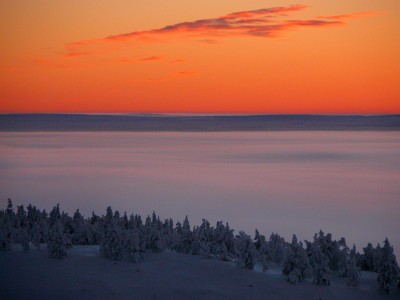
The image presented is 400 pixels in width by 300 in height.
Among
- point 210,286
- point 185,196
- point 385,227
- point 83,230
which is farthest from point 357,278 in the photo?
point 185,196

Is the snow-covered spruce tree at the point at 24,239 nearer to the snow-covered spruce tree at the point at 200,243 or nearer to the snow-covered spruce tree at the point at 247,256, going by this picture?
the snow-covered spruce tree at the point at 200,243

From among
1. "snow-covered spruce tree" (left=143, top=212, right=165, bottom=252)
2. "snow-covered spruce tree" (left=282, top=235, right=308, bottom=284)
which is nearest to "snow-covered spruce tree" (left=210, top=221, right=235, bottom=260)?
"snow-covered spruce tree" (left=143, top=212, right=165, bottom=252)

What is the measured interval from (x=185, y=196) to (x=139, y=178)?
175 inches

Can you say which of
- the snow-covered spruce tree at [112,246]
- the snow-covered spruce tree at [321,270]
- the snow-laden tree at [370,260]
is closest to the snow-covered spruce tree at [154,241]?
the snow-covered spruce tree at [112,246]

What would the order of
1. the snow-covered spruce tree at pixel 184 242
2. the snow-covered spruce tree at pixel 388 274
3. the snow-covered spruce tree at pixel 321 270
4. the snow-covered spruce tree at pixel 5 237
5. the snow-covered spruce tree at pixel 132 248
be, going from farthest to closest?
the snow-covered spruce tree at pixel 184 242, the snow-covered spruce tree at pixel 5 237, the snow-covered spruce tree at pixel 132 248, the snow-covered spruce tree at pixel 321 270, the snow-covered spruce tree at pixel 388 274

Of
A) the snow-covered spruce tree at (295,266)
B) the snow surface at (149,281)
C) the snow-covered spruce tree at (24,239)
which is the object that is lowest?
the snow surface at (149,281)

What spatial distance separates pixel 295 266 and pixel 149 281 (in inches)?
56.9

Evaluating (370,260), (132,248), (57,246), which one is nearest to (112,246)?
(132,248)

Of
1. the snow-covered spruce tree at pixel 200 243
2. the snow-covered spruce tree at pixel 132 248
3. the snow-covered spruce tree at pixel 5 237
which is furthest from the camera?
the snow-covered spruce tree at pixel 200 243

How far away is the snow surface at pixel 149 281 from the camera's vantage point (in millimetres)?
5133

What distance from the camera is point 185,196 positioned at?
15.7 metres

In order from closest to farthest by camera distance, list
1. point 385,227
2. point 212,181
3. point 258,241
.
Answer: point 258,241 → point 385,227 → point 212,181

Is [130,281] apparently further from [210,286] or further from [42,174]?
[42,174]

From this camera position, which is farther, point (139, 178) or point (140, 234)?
point (139, 178)
